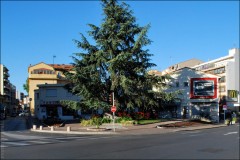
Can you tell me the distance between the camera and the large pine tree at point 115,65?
42.2 metres

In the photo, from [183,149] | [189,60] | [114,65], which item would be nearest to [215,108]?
[114,65]

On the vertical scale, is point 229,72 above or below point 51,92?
above

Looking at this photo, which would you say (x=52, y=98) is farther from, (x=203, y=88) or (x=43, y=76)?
(x=203, y=88)

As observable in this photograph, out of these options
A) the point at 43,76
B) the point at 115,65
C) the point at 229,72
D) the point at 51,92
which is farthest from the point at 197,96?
the point at 43,76

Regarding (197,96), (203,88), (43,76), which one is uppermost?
(43,76)

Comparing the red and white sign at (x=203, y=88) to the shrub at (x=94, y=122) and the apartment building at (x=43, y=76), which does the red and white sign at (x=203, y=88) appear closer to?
the shrub at (x=94, y=122)

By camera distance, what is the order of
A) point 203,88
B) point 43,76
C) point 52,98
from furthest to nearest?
1. point 43,76
2. point 52,98
3. point 203,88

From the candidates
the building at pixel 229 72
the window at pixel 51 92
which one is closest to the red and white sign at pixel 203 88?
the window at pixel 51 92

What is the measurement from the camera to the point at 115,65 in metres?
41.7

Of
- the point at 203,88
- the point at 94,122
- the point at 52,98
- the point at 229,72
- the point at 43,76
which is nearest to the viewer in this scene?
the point at 94,122

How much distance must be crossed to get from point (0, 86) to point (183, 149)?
130m

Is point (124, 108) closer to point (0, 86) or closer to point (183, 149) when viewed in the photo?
point (183, 149)

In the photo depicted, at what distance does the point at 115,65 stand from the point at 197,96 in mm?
21715

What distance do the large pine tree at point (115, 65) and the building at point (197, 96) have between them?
47.9ft
